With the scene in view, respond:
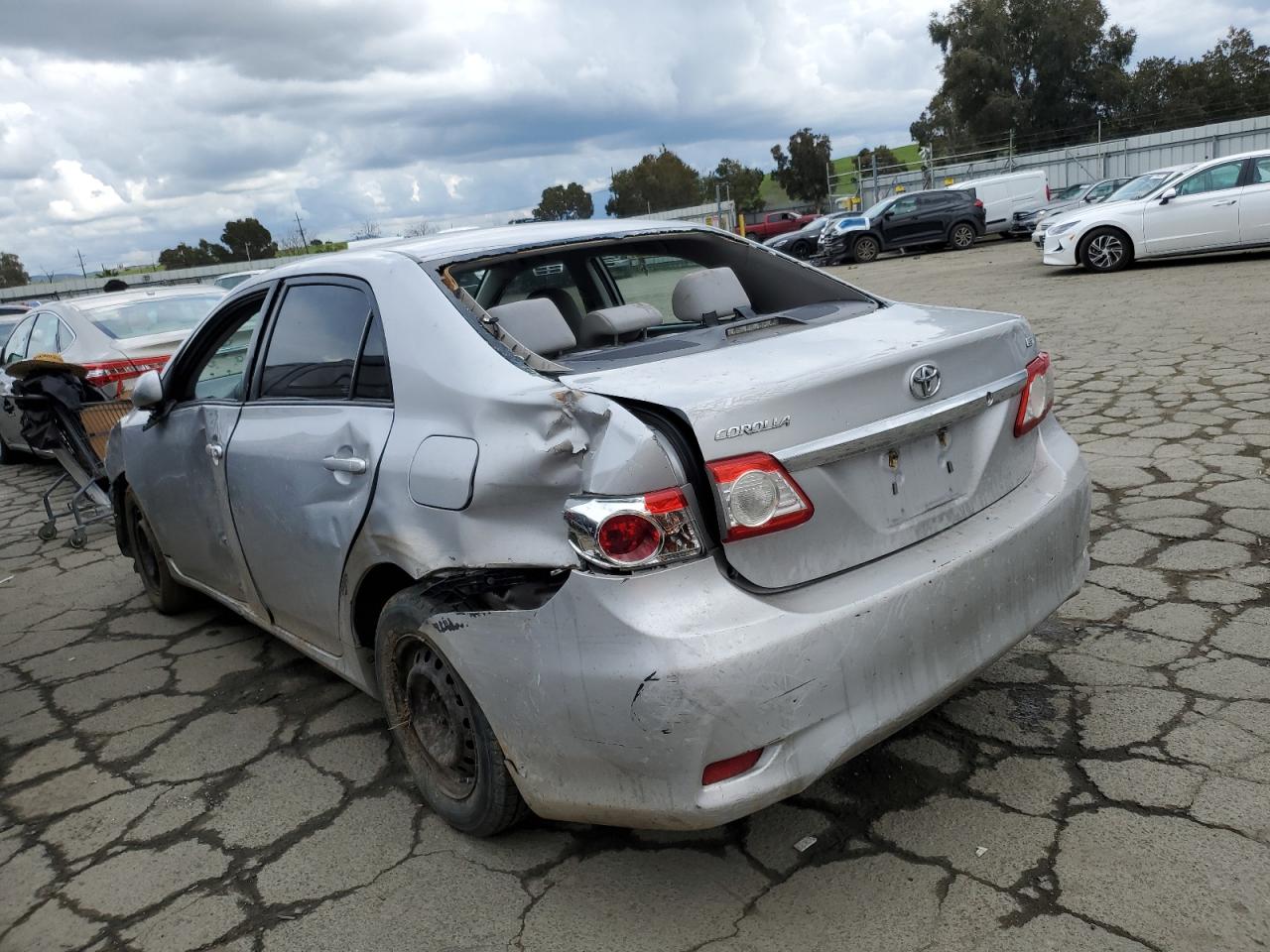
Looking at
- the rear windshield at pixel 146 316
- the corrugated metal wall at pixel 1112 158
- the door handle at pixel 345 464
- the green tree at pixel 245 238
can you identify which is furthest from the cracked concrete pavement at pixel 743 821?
the green tree at pixel 245 238

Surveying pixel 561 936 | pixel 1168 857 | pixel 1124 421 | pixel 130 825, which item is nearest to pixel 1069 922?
pixel 1168 857

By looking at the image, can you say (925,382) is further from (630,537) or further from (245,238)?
(245,238)

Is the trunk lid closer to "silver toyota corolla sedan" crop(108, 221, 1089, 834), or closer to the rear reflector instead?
"silver toyota corolla sedan" crop(108, 221, 1089, 834)

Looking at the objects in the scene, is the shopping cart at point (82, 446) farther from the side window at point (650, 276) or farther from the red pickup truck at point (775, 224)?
the red pickup truck at point (775, 224)

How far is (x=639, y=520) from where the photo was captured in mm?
1991

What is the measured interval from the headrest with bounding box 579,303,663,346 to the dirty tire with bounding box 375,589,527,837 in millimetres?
1019

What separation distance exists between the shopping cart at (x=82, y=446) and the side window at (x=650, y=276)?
14.2 ft

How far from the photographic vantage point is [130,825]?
2.90 metres

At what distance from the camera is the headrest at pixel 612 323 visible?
2990 mm

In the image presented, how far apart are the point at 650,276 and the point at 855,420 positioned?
160cm

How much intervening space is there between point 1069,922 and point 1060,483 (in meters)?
1.14

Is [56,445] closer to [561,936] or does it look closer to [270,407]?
[270,407]

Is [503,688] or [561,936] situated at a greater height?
Result: [503,688]

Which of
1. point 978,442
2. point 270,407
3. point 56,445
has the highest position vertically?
point 270,407
